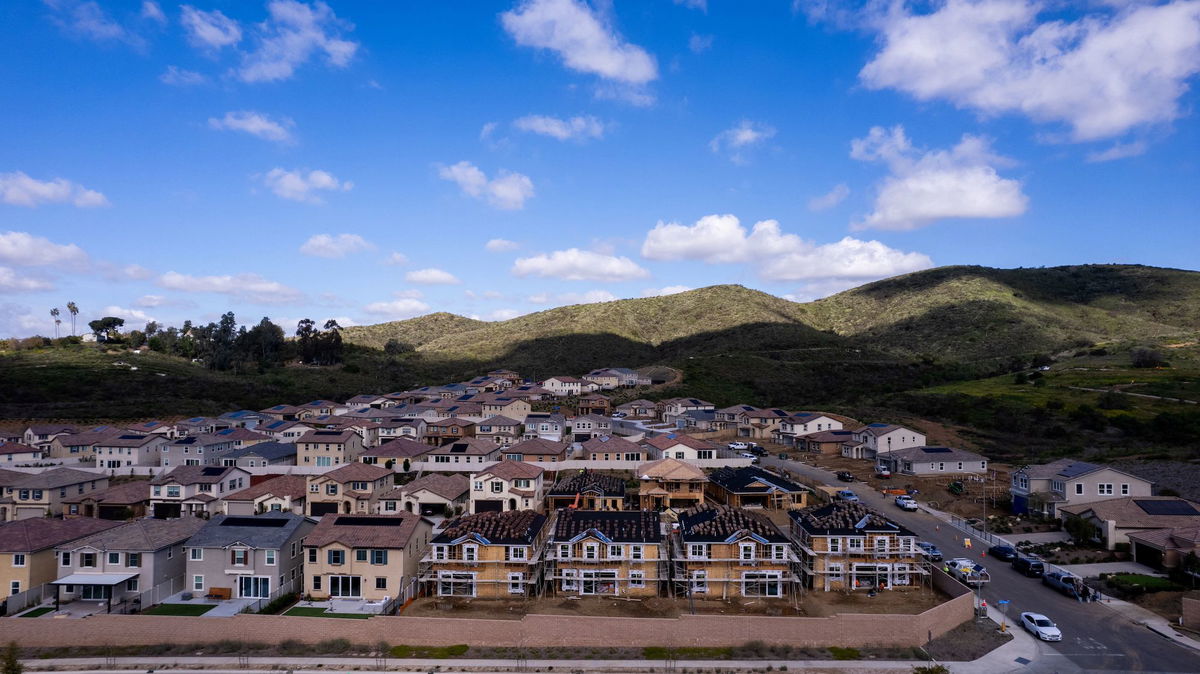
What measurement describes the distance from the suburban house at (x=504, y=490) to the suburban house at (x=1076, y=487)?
1253 inches

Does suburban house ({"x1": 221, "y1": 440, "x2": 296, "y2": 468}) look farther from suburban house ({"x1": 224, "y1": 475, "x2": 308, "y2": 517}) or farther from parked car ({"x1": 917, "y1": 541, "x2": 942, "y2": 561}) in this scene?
parked car ({"x1": 917, "y1": 541, "x2": 942, "y2": 561})

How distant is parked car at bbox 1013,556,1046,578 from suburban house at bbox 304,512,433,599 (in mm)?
29402

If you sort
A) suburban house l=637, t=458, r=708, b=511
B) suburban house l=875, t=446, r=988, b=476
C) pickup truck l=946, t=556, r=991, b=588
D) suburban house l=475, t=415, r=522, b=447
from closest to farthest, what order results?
pickup truck l=946, t=556, r=991, b=588 → suburban house l=637, t=458, r=708, b=511 → suburban house l=875, t=446, r=988, b=476 → suburban house l=475, t=415, r=522, b=447

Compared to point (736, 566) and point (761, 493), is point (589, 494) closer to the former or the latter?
point (761, 493)

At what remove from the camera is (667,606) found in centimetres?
3005

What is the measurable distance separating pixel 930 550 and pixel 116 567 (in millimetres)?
39401

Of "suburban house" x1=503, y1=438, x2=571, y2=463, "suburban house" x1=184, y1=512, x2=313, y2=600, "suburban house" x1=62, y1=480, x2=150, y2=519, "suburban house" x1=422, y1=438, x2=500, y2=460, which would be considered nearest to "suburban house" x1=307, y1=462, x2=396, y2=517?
"suburban house" x1=422, y1=438, x2=500, y2=460

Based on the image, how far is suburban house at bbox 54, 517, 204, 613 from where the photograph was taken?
1223 inches

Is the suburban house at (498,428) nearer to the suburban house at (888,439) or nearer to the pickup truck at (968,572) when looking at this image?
the suburban house at (888,439)

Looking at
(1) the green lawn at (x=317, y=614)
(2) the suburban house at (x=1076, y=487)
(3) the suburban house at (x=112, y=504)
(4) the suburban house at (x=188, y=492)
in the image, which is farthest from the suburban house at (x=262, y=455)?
(2) the suburban house at (x=1076, y=487)

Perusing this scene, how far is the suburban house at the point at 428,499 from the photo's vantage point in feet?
145

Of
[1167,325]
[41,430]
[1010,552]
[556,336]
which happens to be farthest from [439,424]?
[1167,325]

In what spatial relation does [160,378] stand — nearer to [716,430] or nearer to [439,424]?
[439,424]

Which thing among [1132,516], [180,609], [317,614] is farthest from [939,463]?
[180,609]
